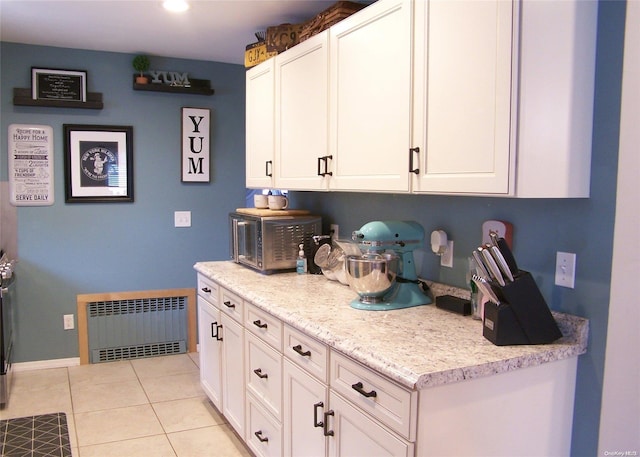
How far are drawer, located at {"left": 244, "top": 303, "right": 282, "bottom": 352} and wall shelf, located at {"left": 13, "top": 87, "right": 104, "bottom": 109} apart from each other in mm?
2254

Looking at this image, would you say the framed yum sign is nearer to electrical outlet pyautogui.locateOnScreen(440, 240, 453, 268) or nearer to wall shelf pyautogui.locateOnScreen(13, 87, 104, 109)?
wall shelf pyautogui.locateOnScreen(13, 87, 104, 109)

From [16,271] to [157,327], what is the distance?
107cm

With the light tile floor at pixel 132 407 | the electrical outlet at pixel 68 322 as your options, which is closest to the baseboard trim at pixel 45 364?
the light tile floor at pixel 132 407

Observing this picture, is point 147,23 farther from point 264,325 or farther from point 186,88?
point 264,325

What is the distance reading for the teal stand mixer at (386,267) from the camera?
2.09m

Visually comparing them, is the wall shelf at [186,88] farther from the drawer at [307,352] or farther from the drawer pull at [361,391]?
the drawer pull at [361,391]

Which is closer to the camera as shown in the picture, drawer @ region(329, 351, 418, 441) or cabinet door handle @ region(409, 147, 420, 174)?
drawer @ region(329, 351, 418, 441)

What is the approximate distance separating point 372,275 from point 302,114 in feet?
3.34

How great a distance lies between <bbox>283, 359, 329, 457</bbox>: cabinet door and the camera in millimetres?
1883

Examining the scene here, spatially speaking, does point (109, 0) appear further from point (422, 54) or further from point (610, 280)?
point (610, 280)

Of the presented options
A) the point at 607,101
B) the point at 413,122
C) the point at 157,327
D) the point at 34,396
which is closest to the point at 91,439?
the point at 34,396

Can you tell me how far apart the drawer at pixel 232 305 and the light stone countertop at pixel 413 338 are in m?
0.18

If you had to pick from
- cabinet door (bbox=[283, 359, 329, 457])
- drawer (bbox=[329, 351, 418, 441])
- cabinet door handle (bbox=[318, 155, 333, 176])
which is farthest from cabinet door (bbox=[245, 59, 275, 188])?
drawer (bbox=[329, 351, 418, 441])

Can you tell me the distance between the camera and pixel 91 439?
289 cm
